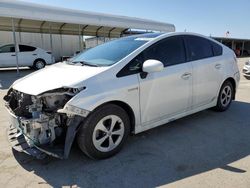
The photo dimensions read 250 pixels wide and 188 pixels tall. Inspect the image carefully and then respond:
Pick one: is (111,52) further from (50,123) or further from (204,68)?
(204,68)

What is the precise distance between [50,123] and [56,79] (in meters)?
0.59

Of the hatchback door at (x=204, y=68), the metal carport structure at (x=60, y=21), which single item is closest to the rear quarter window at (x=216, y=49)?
the hatchback door at (x=204, y=68)

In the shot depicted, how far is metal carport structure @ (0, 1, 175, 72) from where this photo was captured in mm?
13384

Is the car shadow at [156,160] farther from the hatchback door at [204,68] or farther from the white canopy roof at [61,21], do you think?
the white canopy roof at [61,21]

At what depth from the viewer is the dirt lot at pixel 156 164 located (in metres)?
2.91

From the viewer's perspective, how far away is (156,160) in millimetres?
3406

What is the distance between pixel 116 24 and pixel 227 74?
14.1m

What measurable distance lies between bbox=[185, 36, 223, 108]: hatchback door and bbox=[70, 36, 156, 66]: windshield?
3.28ft

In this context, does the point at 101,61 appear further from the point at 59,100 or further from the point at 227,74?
the point at 227,74

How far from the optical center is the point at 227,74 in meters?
5.24

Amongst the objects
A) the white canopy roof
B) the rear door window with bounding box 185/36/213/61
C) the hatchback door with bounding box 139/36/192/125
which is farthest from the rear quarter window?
the white canopy roof

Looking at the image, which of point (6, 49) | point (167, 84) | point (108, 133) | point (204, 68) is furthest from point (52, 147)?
point (6, 49)

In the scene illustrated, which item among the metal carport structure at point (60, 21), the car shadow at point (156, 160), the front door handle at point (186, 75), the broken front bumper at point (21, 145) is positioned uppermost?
the metal carport structure at point (60, 21)

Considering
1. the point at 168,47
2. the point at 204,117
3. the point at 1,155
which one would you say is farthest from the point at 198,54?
the point at 1,155
